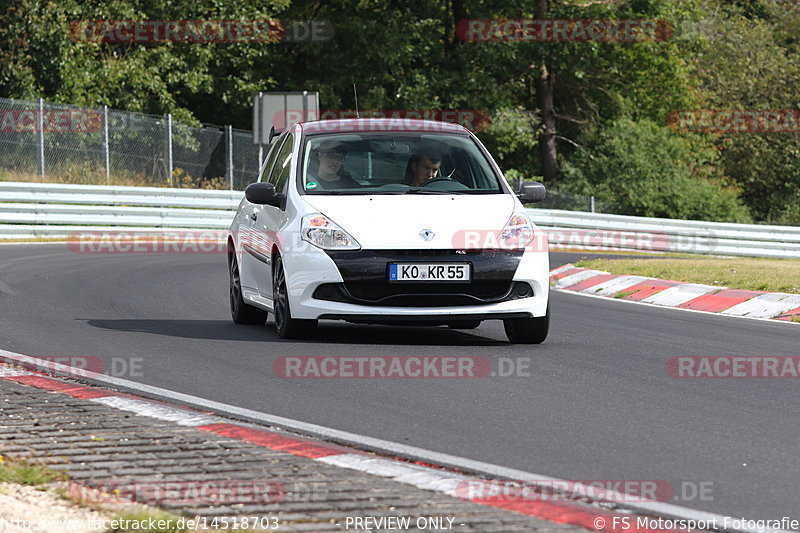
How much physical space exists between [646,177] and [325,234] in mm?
32062

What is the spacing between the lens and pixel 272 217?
1085 centimetres

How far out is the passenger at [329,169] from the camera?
10680mm

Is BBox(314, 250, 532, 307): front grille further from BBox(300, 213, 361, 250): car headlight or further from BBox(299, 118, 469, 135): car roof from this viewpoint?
BBox(299, 118, 469, 135): car roof

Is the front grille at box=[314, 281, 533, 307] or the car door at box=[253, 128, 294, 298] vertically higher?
the car door at box=[253, 128, 294, 298]

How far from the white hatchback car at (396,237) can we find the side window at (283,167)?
0.04 meters

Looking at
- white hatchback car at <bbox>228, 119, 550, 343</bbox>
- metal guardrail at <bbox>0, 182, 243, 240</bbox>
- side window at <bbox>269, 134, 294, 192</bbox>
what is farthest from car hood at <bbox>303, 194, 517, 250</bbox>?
metal guardrail at <bbox>0, 182, 243, 240</bbox>

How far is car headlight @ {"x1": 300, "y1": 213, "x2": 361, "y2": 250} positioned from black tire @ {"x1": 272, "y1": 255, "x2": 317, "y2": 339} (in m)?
0.40

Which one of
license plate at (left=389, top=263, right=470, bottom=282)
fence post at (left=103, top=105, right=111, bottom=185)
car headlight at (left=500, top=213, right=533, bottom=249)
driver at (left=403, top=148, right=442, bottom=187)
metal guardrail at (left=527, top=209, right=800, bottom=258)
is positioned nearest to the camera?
license plate at (left=389, top=263, right=470, bottom=282)

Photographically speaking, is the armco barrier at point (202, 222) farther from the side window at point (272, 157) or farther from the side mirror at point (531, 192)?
the side mirror at point (531, 192)

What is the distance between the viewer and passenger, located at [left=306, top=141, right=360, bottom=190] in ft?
35.0

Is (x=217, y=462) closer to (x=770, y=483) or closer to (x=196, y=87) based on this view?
(x=770, y=483)

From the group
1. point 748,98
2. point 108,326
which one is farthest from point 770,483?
point 748,98

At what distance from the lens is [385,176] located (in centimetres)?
1081

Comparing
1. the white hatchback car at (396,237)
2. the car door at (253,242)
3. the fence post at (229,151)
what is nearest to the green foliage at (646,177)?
the fence post at (229,151)
